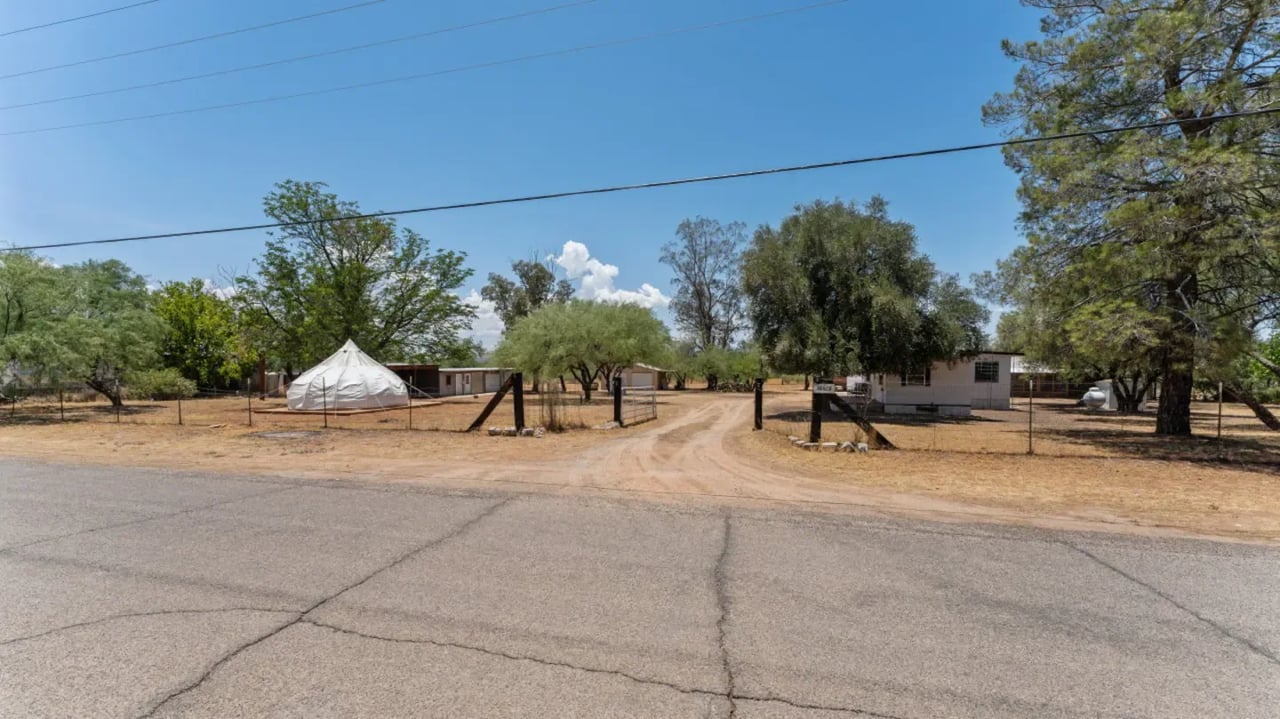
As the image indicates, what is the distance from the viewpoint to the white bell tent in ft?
84.8

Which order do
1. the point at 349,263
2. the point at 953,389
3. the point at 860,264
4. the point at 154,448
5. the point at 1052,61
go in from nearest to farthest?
the point at 154,448 → the point at 1052,61 → the point at 860,264 → the point at 953,389 → the point at 349,263

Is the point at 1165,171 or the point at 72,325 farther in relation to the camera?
the point at 72,325

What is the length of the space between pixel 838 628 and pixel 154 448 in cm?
1533

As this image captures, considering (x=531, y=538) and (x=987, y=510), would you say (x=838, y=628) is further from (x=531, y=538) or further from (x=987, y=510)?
(x=987, y=510)

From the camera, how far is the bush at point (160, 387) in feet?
99.3

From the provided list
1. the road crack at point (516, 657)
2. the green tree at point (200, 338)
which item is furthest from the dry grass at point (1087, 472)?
the green tree at point (200, 338)

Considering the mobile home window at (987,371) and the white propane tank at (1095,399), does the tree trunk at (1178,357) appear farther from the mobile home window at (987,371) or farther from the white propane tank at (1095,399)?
the white propane tank at (1095,399)

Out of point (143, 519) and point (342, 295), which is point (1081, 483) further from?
point (342, 295)

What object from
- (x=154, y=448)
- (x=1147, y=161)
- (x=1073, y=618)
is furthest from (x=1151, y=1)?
(x=154, y=448)

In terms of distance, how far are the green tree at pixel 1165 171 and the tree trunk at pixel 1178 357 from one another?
0.14 feet

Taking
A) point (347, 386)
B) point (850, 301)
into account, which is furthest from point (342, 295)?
point (850, 301)

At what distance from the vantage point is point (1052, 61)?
54.7 ft

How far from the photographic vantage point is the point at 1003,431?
723 inches

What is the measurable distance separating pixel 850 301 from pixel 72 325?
2989cm
